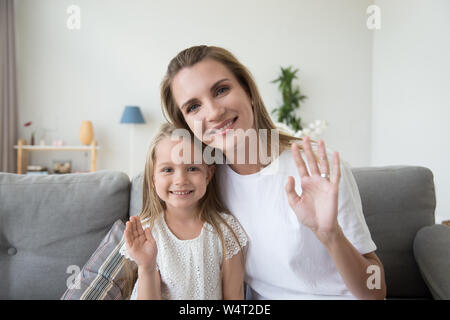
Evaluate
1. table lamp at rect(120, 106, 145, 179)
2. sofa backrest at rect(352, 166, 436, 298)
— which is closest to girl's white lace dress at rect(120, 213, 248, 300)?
sofa backrest at rect(352, 166, 436, 298)

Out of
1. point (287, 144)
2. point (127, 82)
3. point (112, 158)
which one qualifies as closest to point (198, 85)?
point (287, 144)

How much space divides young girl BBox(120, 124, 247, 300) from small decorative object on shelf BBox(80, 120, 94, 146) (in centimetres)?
249

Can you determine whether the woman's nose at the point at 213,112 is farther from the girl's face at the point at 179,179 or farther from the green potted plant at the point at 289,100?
the green potted plant at the point at 289,100

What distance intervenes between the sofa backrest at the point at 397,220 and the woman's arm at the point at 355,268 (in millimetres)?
250

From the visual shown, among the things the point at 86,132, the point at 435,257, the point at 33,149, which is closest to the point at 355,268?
the point at 435,257

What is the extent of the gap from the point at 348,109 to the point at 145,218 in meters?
2.21

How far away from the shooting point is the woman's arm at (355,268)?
520 millimetres

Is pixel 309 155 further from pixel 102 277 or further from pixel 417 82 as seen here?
pixel 417 82

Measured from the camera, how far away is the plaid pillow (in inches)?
25.2

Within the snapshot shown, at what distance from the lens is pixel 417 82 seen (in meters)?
1.60

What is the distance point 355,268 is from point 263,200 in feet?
0.71

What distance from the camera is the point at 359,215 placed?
23.8 inches

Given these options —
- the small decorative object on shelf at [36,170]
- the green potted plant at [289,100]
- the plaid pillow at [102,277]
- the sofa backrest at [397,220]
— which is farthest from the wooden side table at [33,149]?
the sofa backrest at [397,220]
